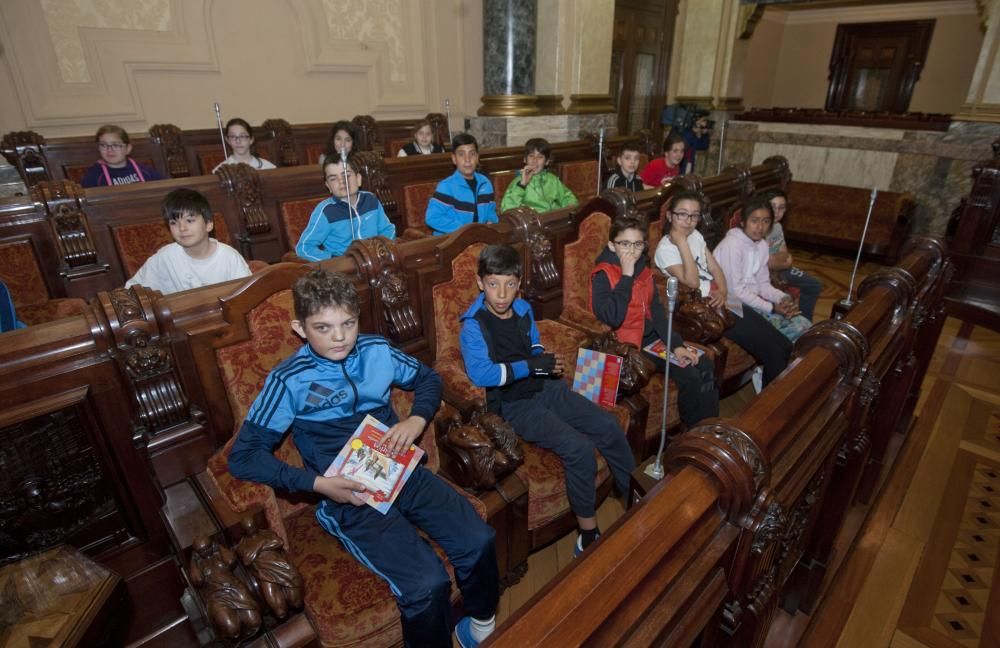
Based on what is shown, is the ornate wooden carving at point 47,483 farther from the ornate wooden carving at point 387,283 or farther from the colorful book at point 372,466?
the ornate wooden carving at point 387,283

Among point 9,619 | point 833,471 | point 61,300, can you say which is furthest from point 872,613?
point 61,300

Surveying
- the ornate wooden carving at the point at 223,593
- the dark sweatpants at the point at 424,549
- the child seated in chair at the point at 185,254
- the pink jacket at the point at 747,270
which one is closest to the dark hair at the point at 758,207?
the pink jacket at the point at 747,270

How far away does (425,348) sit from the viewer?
7.97ft

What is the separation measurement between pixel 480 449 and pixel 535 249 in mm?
1326

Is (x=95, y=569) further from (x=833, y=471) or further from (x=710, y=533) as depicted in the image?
(x=833, y=471)

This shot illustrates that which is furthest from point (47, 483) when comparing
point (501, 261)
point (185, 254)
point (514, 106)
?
point (514, 106)

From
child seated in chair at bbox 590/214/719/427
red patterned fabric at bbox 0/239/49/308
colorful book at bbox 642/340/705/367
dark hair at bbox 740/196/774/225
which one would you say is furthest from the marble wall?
red patterned fabric at bbox 0/239/49/308

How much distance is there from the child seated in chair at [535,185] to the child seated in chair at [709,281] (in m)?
1.07

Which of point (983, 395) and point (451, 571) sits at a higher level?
point (451, 571)

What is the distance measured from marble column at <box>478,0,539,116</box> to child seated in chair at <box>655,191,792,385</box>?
3841 mm

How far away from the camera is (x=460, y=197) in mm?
3754

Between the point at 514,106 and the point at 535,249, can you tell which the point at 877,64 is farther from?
the point at 535,249

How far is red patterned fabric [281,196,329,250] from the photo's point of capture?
143 inches

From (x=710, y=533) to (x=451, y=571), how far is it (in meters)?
0.96
